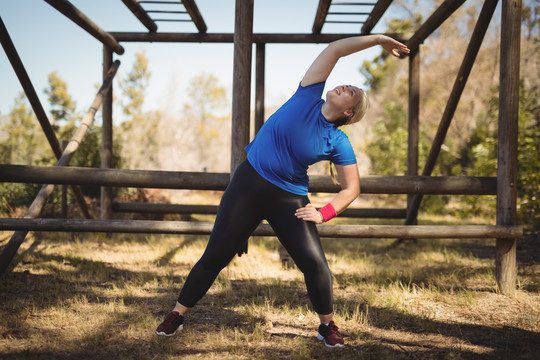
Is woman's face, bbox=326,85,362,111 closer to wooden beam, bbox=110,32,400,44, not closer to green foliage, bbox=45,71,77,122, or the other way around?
wooden beam, bbox=110,32,400,44

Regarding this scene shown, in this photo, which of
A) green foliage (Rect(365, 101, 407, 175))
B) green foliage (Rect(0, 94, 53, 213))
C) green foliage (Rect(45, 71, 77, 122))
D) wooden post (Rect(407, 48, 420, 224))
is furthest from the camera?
A: green foliage (Rect(45, 71, 77, 122))

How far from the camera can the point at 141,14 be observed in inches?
213

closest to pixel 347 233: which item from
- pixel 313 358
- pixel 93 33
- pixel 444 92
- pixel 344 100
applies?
pixel 313 358

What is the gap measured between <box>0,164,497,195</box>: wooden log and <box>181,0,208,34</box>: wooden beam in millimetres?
2339

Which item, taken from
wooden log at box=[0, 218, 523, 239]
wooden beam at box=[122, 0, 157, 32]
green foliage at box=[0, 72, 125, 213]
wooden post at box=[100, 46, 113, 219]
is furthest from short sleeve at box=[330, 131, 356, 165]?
green foliage at box=[0, 72, 125, 213]

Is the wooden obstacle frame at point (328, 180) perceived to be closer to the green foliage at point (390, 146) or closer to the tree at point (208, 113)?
the green foliage at point (390, 146)

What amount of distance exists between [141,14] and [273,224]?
13.8 feet

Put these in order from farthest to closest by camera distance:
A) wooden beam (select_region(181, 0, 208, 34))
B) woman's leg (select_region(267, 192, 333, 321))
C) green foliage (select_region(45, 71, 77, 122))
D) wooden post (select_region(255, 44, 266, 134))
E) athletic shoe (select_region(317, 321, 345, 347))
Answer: green foliage (select_region(45, 71, 77, 122)) < wooden post (select_region(255, 44, 266, 134)) < wooden beam (select_region(181, 0, 208, 34)) < athletic shoe (select_region(317, 321, 345, 347)) < woman's leg (select_region(267, 192, 333, 321))

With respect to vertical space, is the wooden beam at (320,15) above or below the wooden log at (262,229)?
above

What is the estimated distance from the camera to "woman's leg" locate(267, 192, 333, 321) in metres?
2.50

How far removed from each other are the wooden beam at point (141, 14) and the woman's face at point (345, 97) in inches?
152

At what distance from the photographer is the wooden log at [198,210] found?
247 inches

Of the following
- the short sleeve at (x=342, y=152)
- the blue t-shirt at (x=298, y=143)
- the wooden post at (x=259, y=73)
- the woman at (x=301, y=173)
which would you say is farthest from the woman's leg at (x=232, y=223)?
the wooden post at (x=259, y=73)

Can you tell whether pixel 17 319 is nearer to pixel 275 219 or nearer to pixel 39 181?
pixel 39 181
